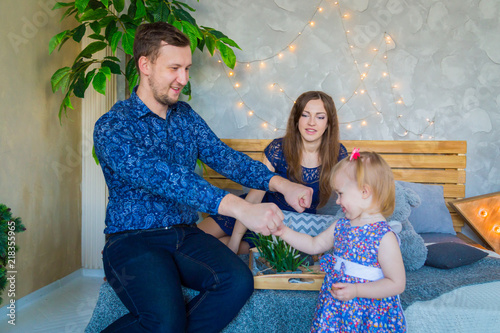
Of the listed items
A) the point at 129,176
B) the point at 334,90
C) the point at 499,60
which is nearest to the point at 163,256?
the point at 129,176

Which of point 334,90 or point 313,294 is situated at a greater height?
point 334,90

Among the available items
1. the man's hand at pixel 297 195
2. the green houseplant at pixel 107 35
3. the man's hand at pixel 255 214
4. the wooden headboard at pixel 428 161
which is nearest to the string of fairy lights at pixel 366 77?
the wooden headboard at pixel 428 161

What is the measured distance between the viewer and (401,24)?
279 centimetres

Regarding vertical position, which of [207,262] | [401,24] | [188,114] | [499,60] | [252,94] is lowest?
[207,262]

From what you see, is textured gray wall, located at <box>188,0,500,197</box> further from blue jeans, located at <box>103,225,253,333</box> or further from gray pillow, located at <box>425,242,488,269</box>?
blue jeans, located at <box>103,225,253,333</box>

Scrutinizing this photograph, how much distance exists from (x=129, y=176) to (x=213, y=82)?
1.72 meters

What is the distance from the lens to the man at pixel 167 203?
1194 mm

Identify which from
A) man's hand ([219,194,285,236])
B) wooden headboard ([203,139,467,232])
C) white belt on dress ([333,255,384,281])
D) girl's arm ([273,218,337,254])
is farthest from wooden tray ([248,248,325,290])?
wooden headboard ([203,139,467,232])

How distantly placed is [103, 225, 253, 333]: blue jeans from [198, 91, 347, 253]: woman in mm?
721

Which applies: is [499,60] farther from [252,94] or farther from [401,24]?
[252,94]

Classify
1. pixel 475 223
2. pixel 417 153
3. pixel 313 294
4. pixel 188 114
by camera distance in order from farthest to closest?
pixel 417 153 < pixel 475 223 < pixel 188 114 < pixel 313 294

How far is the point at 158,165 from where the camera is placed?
126cm

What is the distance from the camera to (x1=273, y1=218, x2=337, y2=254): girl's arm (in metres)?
1.36

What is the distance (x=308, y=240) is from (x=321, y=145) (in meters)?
0.97
